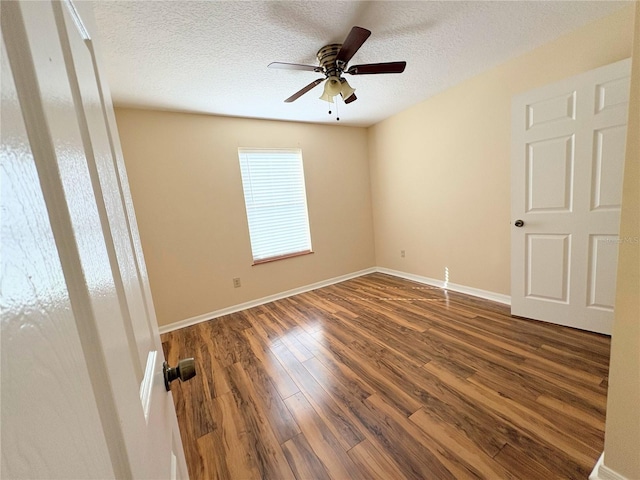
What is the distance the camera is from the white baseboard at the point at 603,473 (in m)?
1.01

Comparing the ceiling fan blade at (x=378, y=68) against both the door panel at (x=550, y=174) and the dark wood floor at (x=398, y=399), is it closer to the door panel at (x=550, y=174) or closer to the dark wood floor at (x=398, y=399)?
the door panel at (x=550, y=174)

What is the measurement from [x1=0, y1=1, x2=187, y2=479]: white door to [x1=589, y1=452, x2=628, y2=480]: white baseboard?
1.65m

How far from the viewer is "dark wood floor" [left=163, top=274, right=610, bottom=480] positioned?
1217 millimetres

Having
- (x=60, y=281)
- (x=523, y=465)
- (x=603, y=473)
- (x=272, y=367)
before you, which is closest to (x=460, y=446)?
(x=523, y=465)

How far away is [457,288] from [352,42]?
2.85 m

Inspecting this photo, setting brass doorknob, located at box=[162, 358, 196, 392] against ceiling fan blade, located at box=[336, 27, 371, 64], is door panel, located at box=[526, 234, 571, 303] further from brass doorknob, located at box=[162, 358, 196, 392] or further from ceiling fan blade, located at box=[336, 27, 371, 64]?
brass doorknob, located at box=[162, 358, 196, 392]

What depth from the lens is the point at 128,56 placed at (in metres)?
1.76

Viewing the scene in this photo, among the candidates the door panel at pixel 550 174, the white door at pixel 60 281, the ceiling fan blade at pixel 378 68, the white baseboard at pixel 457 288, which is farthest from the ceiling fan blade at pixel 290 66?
the white baseboard at pixel 457 288

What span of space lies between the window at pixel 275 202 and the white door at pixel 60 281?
2.83 meters

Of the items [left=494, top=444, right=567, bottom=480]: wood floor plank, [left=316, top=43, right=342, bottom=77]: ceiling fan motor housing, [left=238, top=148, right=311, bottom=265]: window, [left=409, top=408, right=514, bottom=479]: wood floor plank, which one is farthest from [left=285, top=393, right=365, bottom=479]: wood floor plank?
[left=316, top=43, right=342, bottom=77]: ceiling fan motor housing

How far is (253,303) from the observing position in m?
3.32

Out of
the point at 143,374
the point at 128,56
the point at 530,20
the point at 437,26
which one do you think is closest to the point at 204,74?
the point at 128,56

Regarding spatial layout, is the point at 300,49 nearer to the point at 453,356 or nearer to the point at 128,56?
the point at 128,56

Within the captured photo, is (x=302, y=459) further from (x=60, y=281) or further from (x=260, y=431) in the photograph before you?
(x=60, y=281)
